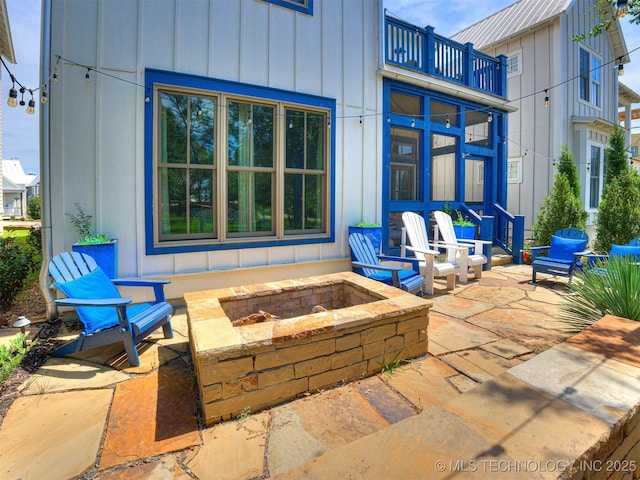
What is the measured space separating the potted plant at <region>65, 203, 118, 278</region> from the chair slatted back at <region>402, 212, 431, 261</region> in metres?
3.88

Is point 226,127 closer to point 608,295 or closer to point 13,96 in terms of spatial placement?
point 13,96

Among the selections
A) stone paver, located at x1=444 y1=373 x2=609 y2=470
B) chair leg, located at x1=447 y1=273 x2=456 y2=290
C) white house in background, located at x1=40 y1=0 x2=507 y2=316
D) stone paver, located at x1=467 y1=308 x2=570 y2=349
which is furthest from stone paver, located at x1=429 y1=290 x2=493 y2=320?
stone paver, located at x1=444 y1=373 x2=609 y2=470

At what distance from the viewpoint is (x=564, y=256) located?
5637 mm

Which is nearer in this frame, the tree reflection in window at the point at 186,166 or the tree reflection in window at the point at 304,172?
the tree reflection in window at the point at 186,166

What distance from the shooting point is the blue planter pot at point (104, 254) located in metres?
3.27

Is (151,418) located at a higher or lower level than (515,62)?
lower

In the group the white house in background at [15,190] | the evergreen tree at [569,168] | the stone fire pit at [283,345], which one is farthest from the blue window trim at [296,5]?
the white house in background at [15,190]

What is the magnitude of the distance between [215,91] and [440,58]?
4.52 meters

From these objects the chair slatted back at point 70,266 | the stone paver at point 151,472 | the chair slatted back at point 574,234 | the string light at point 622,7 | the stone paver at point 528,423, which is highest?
the string light at point 622,7

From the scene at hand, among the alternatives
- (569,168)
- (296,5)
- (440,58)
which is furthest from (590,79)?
(296,5)

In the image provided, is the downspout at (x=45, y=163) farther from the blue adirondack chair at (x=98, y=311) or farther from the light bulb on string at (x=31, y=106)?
the blue adirondack chair at (x=98, y=311)

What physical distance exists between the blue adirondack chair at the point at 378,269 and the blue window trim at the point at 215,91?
636 mm

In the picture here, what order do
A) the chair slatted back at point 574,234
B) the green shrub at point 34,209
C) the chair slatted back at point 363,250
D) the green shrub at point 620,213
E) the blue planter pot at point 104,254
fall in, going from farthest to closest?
the green shrub at point 34,209 < the green shrub at point 620,213 < the chair slatted back at point 574,234 < the chair slatted back at point 363,250 < the blue planter pot at point 104,254

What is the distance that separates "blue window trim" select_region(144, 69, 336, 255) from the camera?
3.79m
